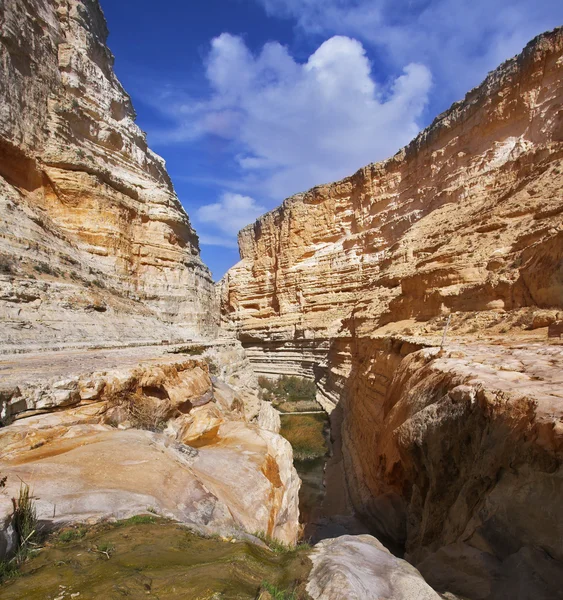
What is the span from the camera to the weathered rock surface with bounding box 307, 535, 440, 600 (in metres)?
2.18

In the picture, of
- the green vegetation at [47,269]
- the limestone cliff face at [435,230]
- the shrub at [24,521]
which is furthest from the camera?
the green vegetation at [47,269]

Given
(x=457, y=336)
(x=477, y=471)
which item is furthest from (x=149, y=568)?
(x=457, y=336)

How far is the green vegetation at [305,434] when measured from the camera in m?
14.7

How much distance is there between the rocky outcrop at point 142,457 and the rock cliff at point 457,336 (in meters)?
2.21

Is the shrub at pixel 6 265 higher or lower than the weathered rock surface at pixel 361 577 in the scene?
higher

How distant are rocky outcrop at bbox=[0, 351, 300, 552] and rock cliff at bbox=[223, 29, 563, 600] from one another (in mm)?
2213

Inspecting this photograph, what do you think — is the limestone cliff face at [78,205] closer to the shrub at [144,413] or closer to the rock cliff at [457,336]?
the shrub at [144,413]

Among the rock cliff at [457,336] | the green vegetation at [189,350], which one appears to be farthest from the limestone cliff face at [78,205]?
the rock cliff at [457,336]

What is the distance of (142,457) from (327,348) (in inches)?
991

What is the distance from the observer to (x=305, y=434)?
16672mm

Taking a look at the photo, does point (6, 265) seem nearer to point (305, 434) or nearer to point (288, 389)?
point (305, 434)

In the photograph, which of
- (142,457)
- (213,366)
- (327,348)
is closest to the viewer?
(142,457)

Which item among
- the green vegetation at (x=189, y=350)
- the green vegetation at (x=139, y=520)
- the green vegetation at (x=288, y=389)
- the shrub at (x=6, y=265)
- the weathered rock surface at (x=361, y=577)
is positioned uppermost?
the shrub at (x=6, y=265)

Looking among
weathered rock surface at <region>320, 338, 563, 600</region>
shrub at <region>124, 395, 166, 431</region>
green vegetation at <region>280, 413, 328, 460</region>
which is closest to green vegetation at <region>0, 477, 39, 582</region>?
weathered rock surface at <region>320, 338, 563, 600</region>
